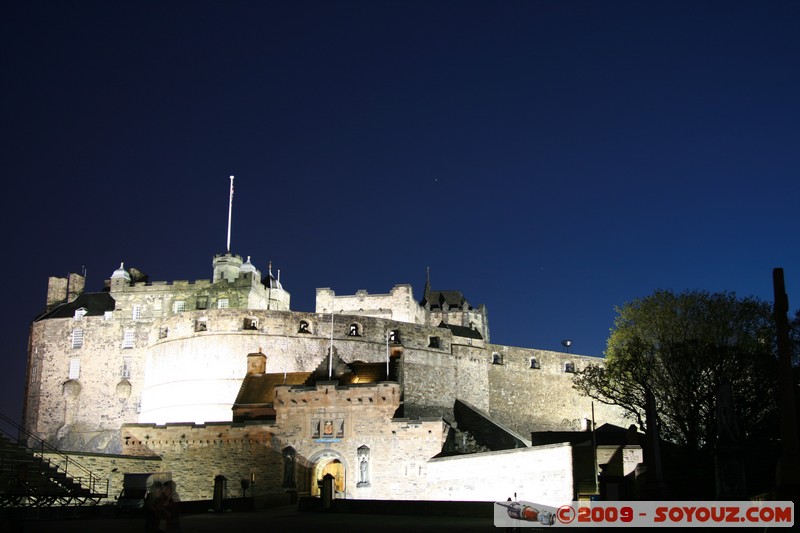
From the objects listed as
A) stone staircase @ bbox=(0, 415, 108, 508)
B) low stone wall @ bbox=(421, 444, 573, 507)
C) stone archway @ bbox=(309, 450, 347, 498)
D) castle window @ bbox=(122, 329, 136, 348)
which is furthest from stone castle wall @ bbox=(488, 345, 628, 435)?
stone staircase @ bbox=(0, 415, 108, 508)

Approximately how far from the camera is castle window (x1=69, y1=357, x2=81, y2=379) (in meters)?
57.0

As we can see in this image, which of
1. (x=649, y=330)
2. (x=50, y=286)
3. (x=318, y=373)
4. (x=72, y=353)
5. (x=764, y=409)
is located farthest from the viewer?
(x=50, y=286)

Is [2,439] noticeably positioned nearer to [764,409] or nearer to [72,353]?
[72,353]

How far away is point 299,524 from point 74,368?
40.8 metres

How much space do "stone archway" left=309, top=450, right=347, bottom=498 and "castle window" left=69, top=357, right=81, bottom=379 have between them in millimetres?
24798

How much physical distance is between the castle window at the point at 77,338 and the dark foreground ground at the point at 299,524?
1351 inches

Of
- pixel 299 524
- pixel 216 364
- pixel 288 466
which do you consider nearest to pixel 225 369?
pixel 216 364

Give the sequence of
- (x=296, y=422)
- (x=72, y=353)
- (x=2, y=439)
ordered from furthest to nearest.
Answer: (x=72, y=353), (x=296, y=422), (x=2, y=439)

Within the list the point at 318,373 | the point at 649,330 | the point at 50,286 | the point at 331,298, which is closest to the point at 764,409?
the point at 649,330

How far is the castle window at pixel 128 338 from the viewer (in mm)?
57156

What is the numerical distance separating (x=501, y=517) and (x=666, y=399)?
71.2 ft

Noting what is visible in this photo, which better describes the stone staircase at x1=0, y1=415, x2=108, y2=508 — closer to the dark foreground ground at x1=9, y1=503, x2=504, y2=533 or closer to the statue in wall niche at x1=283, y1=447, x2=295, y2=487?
the dark foreground ground at x1=9, y1=503, x2=504, y2=533

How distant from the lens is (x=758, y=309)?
133 ft

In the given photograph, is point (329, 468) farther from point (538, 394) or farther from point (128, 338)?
point (538, 394)
